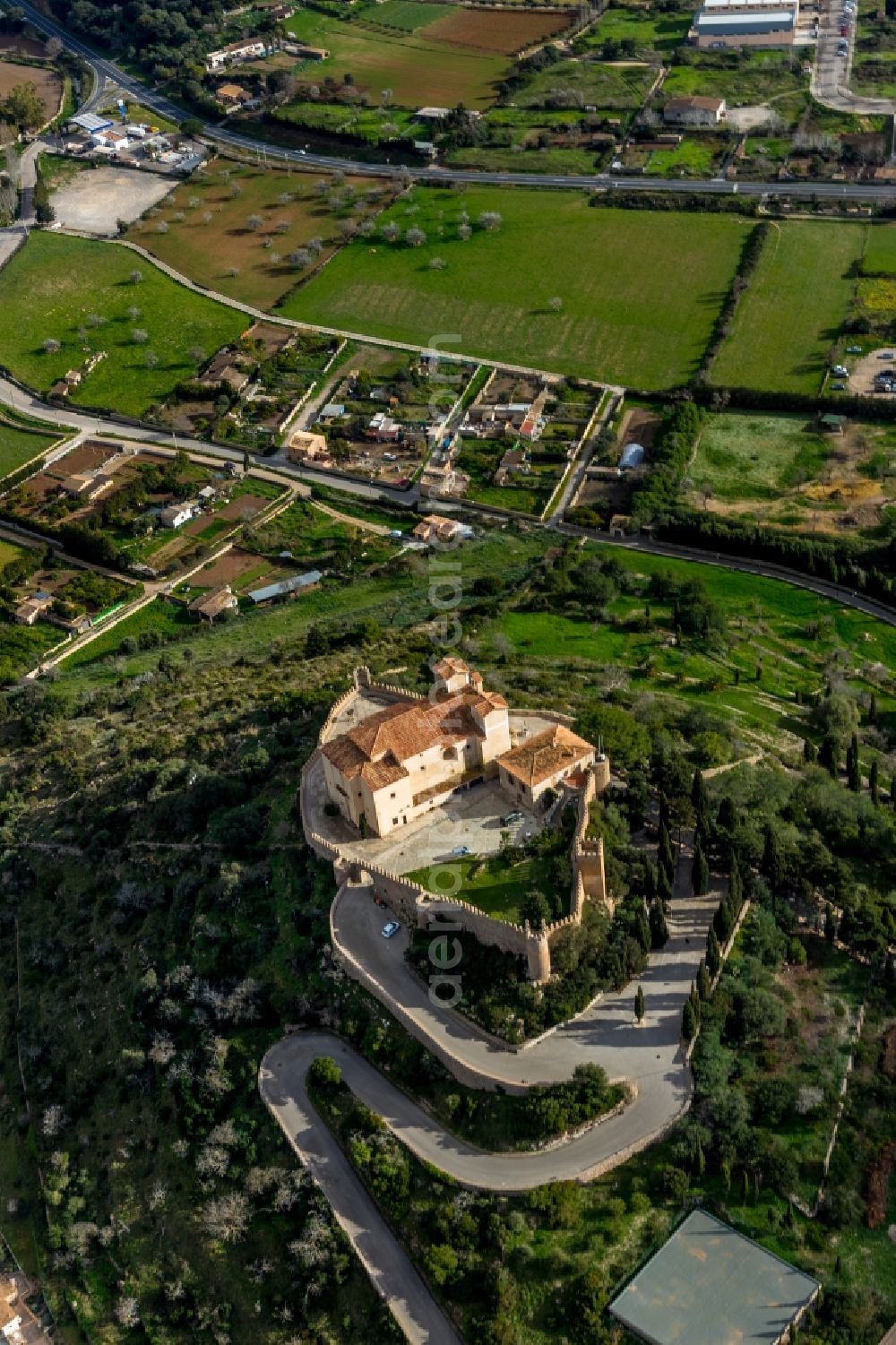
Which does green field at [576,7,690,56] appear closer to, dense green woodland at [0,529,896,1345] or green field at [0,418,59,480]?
green field at [0,418,59,480]

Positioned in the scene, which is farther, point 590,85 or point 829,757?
point 590,85

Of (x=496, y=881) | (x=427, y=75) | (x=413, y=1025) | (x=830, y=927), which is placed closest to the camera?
(x=413, y=1025)

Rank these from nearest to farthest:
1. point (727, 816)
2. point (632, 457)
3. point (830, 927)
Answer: point (830, 927) → point (727, 816) → point (632, 457)

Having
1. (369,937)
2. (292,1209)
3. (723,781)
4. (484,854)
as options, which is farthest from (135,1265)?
(723,781)

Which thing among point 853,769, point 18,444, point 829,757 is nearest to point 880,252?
point 829,757

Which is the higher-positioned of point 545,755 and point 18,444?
point 545,755

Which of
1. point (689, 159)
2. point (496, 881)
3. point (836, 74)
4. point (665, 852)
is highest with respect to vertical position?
point (836, 74)

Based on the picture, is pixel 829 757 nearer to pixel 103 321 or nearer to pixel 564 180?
pixel 103 321

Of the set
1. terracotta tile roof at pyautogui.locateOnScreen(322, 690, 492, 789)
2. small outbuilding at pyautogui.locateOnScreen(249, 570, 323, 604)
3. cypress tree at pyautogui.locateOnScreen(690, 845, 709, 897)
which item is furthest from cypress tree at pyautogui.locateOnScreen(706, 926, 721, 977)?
small outbuilding at pyautogui.locateOnScreen(249, 570, 323, 604)
